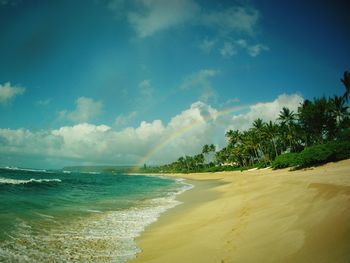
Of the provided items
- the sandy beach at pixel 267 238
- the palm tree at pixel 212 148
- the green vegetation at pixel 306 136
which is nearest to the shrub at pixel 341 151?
the green vegetation at pixel 306 136

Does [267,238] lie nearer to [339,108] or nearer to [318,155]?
[318,155]

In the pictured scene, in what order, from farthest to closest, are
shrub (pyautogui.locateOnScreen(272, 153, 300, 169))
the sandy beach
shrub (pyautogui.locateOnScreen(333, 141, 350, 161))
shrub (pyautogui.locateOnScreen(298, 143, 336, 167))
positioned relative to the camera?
1. shrub (pyautogui.locateOnScreen(272, 153, 300, 169))
2. shrub (pyautogui.locateOnScreen(298, 143, 336, 167))
3. shrub (pyautogui.locateOnScreen(333, 141, 350, 161))
4. the sandy beach

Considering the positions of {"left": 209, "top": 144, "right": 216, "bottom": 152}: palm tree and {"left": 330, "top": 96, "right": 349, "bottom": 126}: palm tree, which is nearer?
{"left": 330, "top": 96, "right": 349, "bottom": 126}: palm tree

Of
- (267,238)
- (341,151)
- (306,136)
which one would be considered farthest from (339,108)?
(267,238)

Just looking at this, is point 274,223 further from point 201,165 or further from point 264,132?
point 201,165

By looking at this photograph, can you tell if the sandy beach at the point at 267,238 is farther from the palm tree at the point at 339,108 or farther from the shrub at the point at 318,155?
the palm tree at the point at 339,108

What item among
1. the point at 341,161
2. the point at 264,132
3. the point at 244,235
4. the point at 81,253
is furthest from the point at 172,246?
the point at 264,132

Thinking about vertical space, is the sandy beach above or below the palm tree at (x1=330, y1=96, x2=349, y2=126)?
below

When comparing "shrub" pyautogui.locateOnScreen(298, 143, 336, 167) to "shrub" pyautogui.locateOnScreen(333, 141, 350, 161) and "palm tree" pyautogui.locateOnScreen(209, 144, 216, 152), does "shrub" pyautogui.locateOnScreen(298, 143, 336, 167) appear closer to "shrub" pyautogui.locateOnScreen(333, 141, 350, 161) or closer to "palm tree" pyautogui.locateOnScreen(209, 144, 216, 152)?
"shrub" pyautogui.locateOnScreen(333, 141, 350, 161)

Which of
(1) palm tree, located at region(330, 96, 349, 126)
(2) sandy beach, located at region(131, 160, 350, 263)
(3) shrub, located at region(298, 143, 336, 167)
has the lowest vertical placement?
(2) sandy beach, located at region(131, 160, 350, 263)

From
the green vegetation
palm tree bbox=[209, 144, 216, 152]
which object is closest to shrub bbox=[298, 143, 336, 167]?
the green vegetation

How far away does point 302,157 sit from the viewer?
3866 cm

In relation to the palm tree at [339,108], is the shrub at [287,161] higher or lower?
lower

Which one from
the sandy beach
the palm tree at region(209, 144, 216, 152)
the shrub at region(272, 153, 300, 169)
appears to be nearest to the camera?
the sandy beach
